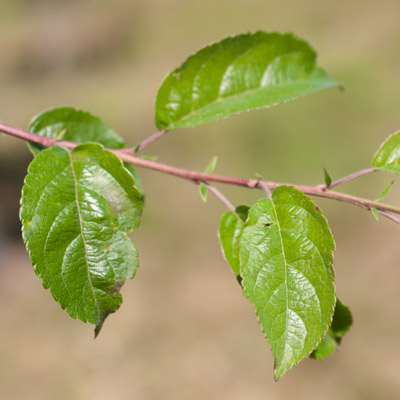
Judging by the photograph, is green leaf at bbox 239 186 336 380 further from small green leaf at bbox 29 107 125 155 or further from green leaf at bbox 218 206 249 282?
small green leaf at bbox 29 107 125 155

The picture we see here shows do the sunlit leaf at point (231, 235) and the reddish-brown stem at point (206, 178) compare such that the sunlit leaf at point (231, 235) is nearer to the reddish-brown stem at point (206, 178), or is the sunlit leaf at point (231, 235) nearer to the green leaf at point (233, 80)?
the reddish-brown stem at point (206, 178)

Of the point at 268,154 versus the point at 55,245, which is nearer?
the point at 55,245

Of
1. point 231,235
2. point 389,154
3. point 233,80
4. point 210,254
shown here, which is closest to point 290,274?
point 231,235

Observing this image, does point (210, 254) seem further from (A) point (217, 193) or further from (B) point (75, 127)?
(A) point (217, 193)

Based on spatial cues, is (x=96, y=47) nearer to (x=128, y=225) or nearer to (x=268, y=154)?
(x=268, y=154)

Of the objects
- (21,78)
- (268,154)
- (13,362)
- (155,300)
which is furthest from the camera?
(21,78)

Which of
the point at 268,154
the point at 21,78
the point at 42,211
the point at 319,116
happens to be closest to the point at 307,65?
the point at 42,211

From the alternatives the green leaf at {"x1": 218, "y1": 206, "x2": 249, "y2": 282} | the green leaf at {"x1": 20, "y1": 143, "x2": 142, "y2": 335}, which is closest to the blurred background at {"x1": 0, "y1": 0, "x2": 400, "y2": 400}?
the green leaf at {"x1": 218, "y1": 206, "x2": 249, "y2": 282}
